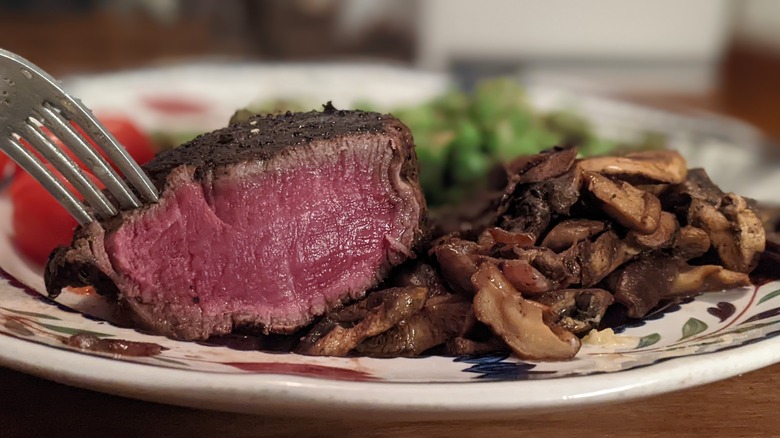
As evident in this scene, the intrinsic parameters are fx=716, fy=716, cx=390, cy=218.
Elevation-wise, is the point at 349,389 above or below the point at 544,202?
below

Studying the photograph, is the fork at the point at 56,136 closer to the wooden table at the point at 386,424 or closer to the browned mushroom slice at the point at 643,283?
the wooden table at the point at 386,424

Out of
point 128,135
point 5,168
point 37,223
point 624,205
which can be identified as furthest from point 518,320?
point 5,168

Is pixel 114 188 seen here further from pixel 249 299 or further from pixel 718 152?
pixel 718 152

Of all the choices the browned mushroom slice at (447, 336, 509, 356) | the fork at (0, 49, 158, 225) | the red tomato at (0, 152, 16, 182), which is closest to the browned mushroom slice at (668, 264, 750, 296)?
the browned mushroom slice at (447, 336, 509, 356)

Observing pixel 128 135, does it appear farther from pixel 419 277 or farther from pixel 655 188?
pixel 655 188

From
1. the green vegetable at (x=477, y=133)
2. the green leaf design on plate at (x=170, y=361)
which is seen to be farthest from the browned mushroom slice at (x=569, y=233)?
the green vegetable at (x=477, y=133)
